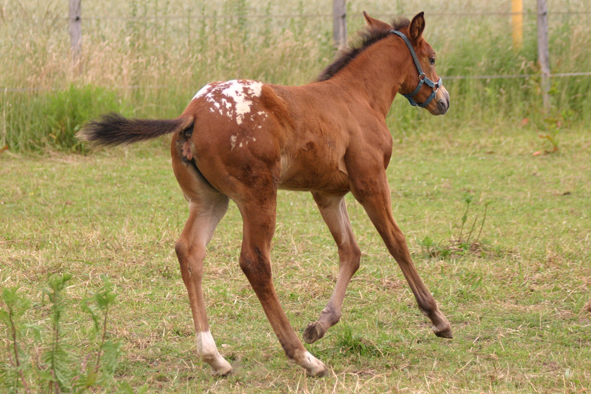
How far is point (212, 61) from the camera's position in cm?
1020

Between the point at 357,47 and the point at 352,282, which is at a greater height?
the point at 357,47

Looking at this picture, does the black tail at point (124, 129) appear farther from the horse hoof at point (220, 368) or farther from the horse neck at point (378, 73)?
the horse neck at point (378, 73)

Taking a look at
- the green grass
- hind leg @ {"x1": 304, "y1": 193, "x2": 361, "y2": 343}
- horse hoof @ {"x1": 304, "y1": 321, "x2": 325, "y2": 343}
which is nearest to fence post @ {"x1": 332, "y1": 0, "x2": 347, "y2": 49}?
the green grass

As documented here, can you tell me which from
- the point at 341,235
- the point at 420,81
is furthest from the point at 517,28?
the point at 341,235

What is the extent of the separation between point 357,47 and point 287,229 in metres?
2.04

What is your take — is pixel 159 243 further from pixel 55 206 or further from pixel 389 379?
pixel 389 379

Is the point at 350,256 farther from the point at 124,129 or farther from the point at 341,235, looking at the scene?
the point at 124,129

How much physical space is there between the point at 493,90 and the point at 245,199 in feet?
27.2

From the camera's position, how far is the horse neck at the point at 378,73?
13.2ft

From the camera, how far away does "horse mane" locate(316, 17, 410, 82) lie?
13.4 feet

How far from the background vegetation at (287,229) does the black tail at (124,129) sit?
2.31 ft

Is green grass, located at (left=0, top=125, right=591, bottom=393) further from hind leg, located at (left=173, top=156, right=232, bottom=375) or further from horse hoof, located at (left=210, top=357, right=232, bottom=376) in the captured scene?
hind leg, located at (left=173, top=156, right=232, bottom=375)

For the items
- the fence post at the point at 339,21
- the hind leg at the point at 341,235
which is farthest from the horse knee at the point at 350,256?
the fence post at the point at 339,21

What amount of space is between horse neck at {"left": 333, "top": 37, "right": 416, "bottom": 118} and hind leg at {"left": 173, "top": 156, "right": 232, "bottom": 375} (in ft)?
3.56
